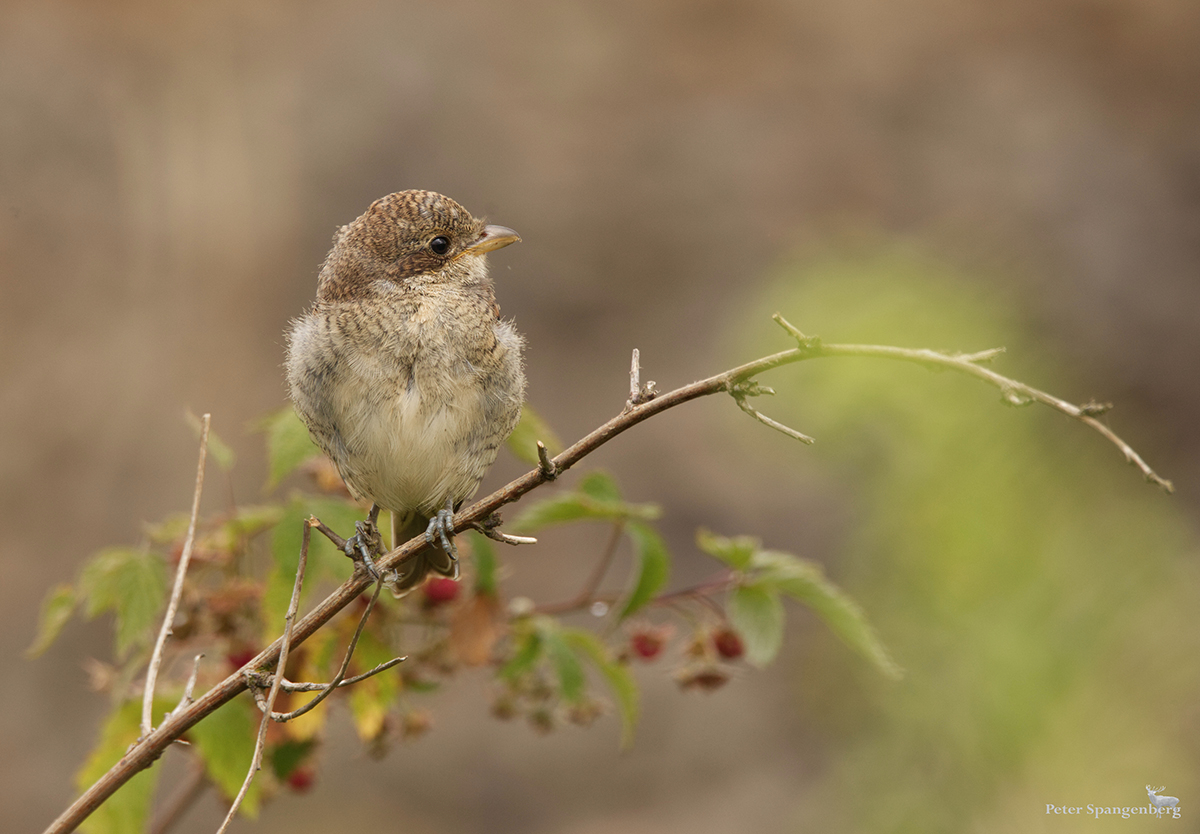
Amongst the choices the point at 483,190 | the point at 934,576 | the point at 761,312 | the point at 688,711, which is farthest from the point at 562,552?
the point at 934,576

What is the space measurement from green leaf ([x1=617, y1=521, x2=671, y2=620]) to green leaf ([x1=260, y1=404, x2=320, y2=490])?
71cm

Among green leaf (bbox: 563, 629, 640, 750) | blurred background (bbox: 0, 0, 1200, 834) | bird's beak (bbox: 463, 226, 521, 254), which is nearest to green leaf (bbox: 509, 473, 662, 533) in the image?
green leaf (bbox: 563, 629, 640, 750)

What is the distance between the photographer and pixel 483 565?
2121 mm

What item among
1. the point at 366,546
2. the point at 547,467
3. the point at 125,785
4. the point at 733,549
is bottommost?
the point at 125,785

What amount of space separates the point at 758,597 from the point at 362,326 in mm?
1023

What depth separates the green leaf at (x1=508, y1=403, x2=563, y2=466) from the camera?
2287 millimetres

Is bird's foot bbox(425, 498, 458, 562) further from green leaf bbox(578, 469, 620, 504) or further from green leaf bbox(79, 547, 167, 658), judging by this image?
green leaf bbox(79, 547, 167, 658)

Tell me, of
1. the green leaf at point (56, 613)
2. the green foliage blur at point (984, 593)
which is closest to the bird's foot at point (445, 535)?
the green leaf at point (56, 613)

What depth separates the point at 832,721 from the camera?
526cm

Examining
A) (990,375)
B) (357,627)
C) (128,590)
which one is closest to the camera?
(990,375)

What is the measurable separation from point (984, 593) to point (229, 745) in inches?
115

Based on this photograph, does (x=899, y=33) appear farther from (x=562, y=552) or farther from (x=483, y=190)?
(x=562, y=552)

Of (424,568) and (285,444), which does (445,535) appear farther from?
(285,444)

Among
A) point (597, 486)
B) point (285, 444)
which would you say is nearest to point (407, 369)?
point (285, 444)
